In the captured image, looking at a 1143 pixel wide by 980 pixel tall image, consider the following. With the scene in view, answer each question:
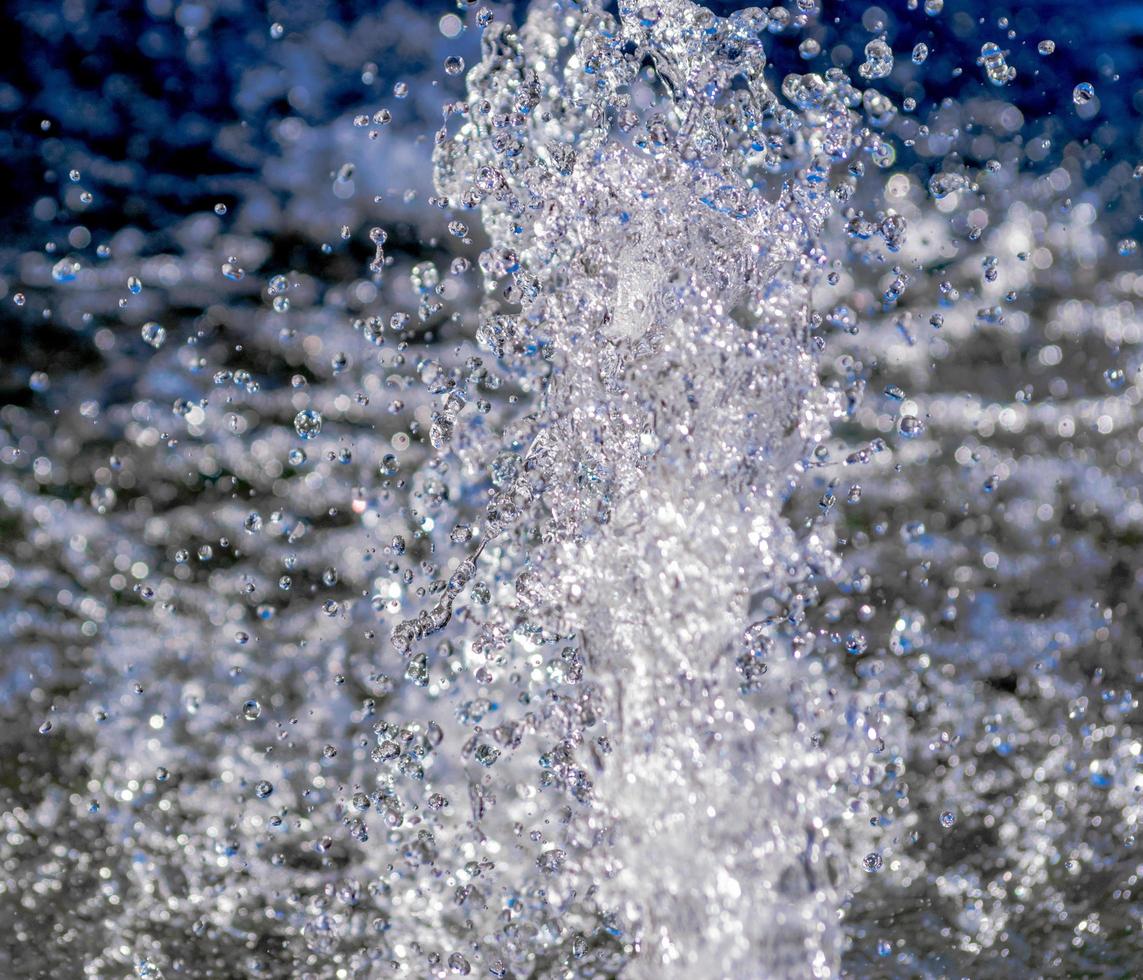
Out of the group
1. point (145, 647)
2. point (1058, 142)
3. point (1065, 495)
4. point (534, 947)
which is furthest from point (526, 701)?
point (1058, 142)

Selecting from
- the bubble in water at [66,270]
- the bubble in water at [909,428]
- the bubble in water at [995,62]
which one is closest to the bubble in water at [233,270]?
the bubble in water at [66,270]

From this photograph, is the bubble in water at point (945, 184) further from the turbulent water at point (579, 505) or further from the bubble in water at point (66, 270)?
the bubble in water at point (66, 270)

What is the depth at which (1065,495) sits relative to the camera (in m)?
2.57

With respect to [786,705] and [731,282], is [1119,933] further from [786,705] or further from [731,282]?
[731,282]

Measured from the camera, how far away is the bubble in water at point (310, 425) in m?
2.29

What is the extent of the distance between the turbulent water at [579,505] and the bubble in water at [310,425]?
31mm

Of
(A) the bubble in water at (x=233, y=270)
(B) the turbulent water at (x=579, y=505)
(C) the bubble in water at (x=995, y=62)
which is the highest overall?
(C) the bubble in water at (x=995, y=62)

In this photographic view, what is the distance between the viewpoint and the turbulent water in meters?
1.34

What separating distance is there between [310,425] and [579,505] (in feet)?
3.61

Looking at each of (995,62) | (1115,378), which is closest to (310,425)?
(995,62)

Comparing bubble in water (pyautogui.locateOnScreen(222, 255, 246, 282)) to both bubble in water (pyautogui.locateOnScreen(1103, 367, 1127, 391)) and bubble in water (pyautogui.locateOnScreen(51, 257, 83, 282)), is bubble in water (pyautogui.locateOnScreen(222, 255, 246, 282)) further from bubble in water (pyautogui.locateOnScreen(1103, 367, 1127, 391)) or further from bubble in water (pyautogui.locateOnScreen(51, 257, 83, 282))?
bubble in water (pyautogui.locateOnScreen(1103, 367, 1127, 391))

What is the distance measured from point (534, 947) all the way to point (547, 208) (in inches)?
31.4

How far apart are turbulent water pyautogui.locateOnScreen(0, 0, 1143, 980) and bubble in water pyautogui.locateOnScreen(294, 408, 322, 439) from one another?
0.10 ft

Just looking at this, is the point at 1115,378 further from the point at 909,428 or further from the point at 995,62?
the point at 995,62
